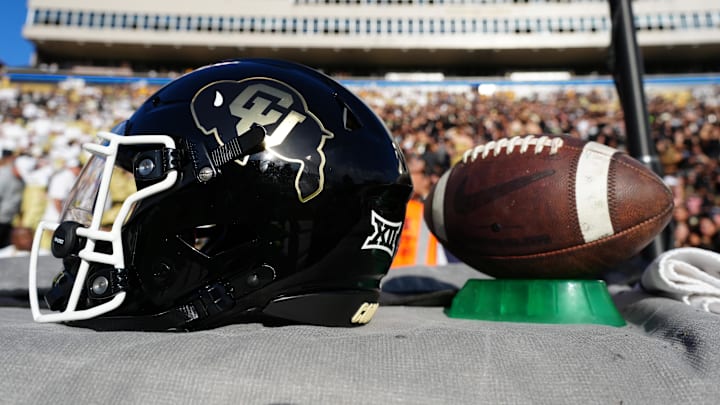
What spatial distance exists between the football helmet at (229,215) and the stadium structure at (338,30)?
22.3m

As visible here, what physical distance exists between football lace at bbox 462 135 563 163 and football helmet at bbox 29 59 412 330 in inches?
16.6

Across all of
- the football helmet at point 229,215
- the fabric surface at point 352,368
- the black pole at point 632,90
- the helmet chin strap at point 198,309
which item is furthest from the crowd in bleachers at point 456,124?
the fabric surface at point 352,368

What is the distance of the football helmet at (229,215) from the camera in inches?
35.7

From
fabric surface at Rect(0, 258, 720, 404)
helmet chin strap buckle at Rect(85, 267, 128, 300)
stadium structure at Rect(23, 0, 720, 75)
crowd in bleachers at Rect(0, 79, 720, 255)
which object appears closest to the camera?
fabric surface at Rect(0, 258, 720, 404)

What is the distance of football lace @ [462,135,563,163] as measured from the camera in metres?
1.27

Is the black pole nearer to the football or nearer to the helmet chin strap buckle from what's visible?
the football

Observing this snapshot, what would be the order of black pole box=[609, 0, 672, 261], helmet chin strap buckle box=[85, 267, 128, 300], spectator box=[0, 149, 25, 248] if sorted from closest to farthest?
1. helmet chin strap buckle box=[85, 267, 128, 300]
2. black pole box=[609, 0, 672, 261]
3. spectator box=[0, 149, 25, 248]

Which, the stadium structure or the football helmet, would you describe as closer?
the football helmet

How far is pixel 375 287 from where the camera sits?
1106 mm

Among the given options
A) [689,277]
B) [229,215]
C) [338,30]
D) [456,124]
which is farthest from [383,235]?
[338,30]

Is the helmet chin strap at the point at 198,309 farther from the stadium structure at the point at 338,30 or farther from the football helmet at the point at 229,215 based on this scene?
the stadium structure at the point at 338,30

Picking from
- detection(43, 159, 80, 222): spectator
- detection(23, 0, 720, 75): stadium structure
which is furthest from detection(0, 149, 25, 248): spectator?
detection(23, 0, 720, 75): stadium structure

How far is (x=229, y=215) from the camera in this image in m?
0.92

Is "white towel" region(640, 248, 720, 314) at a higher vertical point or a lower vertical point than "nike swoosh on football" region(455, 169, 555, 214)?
lower
